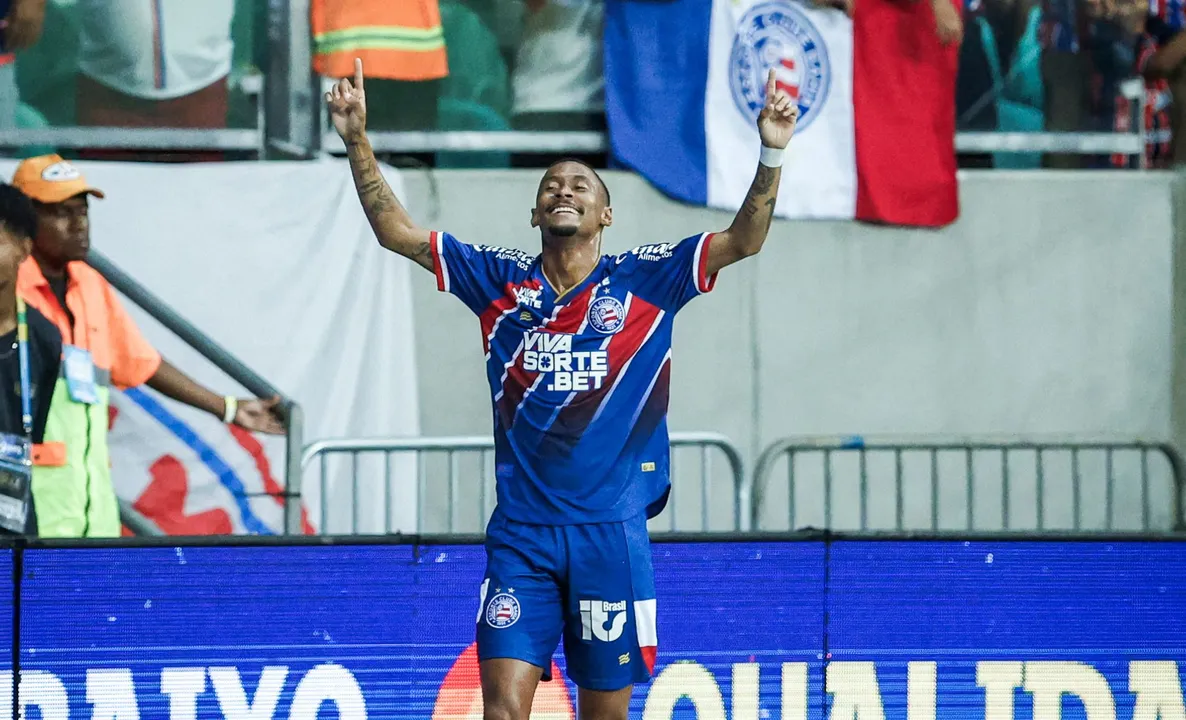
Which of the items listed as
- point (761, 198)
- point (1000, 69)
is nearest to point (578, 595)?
point (761, 198)

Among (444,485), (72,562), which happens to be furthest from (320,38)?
(72,562)

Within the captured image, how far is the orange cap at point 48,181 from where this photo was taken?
7488 mm

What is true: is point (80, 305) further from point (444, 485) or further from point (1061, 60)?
point (1061, 60)

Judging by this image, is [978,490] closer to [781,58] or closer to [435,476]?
[781,58]

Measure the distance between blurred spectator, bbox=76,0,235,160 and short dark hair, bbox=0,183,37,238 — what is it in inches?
110

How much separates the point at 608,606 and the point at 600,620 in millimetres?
50

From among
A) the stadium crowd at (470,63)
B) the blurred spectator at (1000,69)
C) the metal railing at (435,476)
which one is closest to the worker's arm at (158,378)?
the metal railing at (435,476)

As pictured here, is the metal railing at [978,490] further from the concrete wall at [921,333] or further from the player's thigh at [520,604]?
the player's thigh at [520,604]

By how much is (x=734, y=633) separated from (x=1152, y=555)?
1607 millimetres

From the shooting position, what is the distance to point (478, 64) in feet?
34.5

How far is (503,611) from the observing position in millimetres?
5293

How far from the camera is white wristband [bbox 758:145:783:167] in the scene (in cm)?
532

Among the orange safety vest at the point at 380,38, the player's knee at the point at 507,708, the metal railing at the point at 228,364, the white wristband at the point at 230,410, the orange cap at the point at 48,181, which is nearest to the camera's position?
the player's knee at the point at 507,708

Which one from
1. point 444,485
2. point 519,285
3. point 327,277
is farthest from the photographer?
point 444,485
